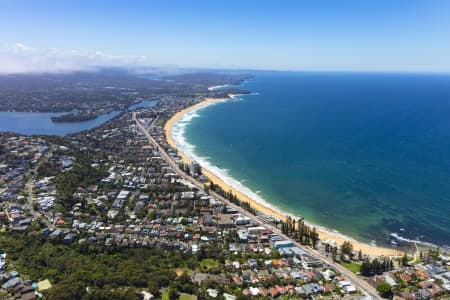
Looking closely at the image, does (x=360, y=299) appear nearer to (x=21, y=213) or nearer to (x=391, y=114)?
(x=21, y=213)

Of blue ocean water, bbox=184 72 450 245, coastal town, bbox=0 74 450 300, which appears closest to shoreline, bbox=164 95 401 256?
coastal town, bbox=0 74 450 300

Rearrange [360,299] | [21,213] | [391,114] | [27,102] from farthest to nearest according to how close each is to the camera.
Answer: [27,102] → [391,114] → [21,213] → [360,299]

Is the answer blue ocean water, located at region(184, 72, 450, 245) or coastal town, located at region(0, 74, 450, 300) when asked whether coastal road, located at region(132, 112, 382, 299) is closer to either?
coastal town, located at region(0, 74, 450, 300)

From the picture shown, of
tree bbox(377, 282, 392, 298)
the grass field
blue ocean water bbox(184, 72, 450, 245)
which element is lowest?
the grass field

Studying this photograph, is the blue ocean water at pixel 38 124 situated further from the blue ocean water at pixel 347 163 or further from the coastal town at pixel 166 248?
the coastal town at pixel 166 248

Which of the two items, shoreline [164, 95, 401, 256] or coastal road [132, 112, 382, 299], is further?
shoreline [164, 95, 401, 256]

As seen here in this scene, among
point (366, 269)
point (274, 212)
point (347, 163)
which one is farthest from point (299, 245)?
point (347, 163)

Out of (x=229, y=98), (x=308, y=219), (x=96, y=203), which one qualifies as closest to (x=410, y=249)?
(x=308, y=219)
